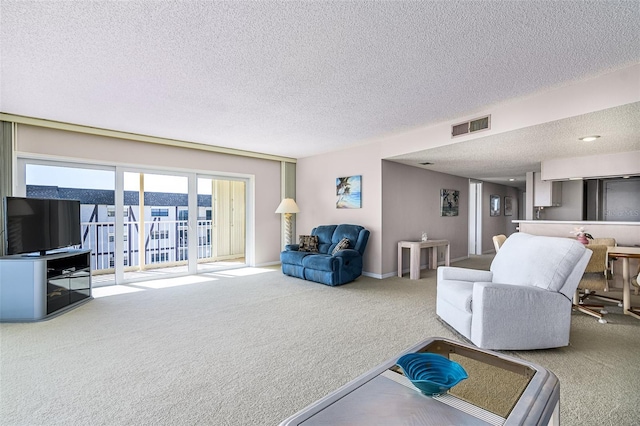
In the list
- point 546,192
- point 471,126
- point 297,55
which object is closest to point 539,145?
point 471,126

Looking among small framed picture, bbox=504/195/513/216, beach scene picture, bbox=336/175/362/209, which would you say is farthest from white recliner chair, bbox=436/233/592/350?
small framed picture, bbox=504/195/513/216

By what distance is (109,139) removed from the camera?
15.7 ft

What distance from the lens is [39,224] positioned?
11.9 ft

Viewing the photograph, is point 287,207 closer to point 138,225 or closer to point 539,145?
point 138,225

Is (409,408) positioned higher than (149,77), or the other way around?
(149,77)

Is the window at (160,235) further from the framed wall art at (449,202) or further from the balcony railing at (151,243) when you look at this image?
the framed wall art at (449,202)

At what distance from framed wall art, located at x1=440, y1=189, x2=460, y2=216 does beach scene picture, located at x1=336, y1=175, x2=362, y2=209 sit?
2.38 metres

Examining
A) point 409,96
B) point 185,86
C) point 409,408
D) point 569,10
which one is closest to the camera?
point 409,408

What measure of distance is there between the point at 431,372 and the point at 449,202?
21.0ft

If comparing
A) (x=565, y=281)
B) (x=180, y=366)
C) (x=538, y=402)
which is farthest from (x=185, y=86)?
(x=565, y=281)

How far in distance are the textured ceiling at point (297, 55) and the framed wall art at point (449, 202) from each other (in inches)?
134

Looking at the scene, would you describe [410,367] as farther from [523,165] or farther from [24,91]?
[523,165]

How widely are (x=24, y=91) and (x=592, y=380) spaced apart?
560 centimetres

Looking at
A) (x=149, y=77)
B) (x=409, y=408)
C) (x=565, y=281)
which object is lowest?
(x=409, y=408)
